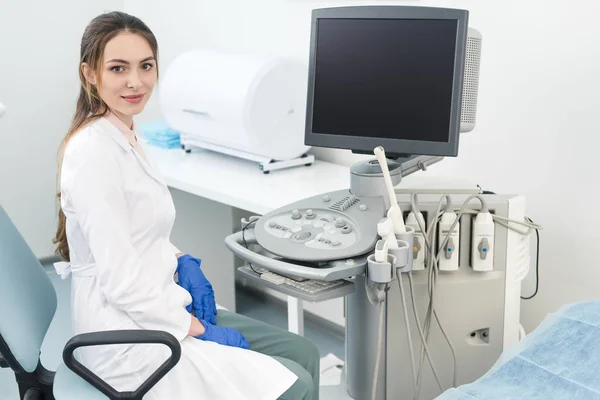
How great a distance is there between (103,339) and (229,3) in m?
1.99

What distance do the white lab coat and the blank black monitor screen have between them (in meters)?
0.50

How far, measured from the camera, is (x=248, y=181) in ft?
8.20

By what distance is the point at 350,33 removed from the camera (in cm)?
175

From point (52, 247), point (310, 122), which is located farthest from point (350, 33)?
point (52, 247)

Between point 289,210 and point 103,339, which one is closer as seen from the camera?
point 103,339

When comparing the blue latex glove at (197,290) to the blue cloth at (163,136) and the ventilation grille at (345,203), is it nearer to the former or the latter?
the ventilation grille at (345,203)

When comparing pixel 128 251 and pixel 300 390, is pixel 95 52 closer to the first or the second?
pixel 128 251

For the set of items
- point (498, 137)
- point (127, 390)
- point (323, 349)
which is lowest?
point (323, 349)

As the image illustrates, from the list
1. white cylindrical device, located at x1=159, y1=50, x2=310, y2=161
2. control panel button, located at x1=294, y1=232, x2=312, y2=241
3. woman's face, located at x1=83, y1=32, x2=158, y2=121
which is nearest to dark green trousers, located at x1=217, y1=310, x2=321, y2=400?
control panel button, located at x1=294, y1=232, x2=312, y2=241

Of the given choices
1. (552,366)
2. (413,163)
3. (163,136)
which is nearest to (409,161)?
(413,163)

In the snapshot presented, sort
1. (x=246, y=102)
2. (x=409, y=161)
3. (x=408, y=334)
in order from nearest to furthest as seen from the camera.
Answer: (x=408, y=334), (x=409, y=161), (x=246, y=102)

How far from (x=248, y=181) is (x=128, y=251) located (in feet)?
3.42

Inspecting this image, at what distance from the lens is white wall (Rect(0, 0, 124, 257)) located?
3.51 metres

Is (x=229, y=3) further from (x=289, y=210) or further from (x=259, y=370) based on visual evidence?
(x=259, y=370)
